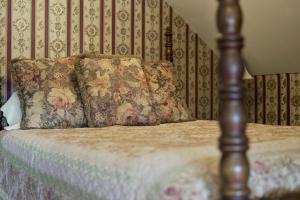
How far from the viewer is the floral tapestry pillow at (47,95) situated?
2416mm

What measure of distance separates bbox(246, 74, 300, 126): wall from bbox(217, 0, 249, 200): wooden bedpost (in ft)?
8.28

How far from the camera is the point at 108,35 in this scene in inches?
127

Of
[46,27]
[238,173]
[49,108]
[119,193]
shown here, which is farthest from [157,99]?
[238,173]

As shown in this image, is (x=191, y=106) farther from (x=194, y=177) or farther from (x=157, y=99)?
(x=194, y=177)

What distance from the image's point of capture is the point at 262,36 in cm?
325

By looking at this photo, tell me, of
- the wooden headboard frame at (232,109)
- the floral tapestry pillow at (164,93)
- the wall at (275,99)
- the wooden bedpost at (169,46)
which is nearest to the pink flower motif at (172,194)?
the wooden headboard frame at (232,109)

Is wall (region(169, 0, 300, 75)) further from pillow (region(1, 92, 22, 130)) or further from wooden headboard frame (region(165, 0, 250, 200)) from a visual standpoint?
wooden headboard frame (region(165, 0, 250, 200))

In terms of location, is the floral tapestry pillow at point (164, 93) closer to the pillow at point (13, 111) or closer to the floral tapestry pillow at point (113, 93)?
the floral tapestry pillow at point (113, 93)

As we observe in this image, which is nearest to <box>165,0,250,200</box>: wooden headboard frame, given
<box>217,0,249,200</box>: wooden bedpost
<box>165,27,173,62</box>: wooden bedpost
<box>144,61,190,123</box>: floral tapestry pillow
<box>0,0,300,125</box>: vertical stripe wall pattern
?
<box>217,0,249,200</box>: wooden bedpost

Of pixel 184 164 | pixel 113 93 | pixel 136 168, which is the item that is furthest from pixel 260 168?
pixel 113 93

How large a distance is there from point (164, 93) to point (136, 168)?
1.60m

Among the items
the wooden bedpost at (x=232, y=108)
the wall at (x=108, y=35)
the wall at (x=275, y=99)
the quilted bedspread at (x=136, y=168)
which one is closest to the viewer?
the wooden bedpost at (x=232, y=108)

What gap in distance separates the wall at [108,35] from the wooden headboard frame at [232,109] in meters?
2.22

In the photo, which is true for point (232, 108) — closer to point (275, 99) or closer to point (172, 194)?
point (172, 194)
